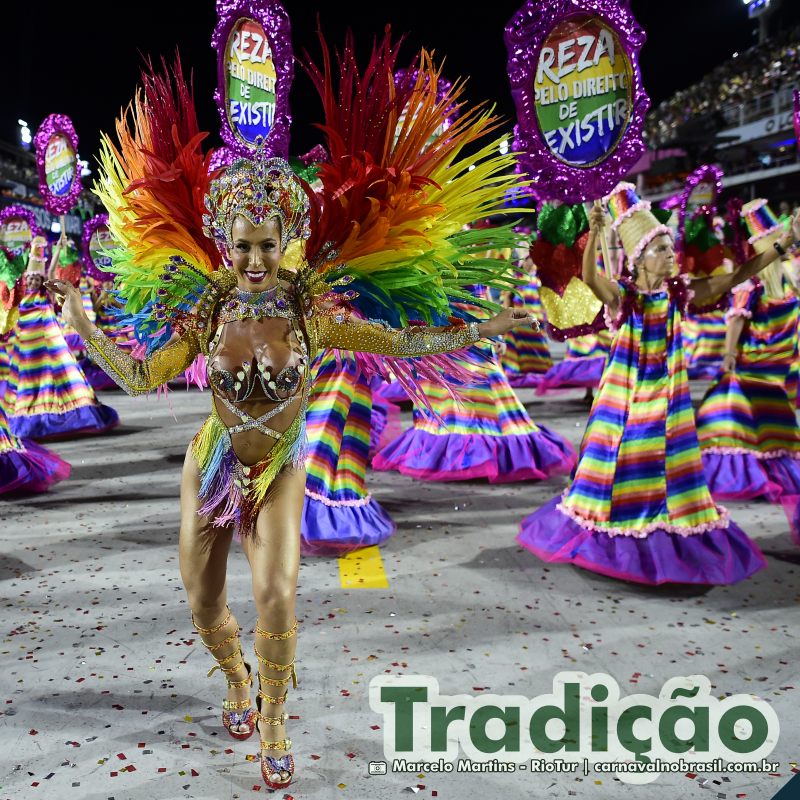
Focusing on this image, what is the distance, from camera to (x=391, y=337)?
269cm

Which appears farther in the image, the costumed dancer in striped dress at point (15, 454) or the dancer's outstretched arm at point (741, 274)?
the costumed dancer in striped dress at point (15, 454)

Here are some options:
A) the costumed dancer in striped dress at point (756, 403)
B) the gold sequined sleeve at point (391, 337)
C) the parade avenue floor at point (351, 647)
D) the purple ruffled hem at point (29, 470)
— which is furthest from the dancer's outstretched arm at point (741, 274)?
the purple ruffled hem at point (29, 470)

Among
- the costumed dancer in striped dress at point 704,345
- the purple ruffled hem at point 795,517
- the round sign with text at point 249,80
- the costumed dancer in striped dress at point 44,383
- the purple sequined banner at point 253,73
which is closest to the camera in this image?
the purple ruffled hem at point 795,517

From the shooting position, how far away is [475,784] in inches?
98.4

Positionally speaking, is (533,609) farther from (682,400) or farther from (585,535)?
(682,400)

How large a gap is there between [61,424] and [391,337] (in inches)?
254

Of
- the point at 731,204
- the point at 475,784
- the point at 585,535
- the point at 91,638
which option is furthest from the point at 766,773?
the point at 731,204

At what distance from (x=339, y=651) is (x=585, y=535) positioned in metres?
1.56

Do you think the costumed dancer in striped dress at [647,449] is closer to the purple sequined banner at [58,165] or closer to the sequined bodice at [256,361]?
the sequined bodice at [256,361]

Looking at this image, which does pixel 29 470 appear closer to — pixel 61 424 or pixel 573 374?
pixel 61 424

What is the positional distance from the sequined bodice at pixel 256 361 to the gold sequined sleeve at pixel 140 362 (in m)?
0.17

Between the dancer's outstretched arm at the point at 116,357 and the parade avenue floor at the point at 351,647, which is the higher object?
the dancer's outstretched arm at the point at 116,357

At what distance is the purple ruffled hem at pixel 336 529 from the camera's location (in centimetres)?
456

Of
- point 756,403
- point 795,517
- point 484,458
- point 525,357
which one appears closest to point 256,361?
point 795,517
